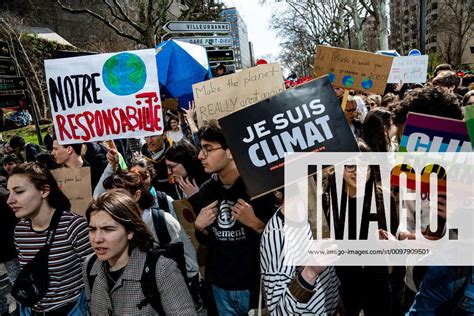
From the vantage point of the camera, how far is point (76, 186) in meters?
2.92

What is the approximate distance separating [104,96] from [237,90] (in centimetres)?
129

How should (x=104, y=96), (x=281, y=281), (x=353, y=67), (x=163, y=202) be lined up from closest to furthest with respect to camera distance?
(x=281, y=281), (x=163, y=202), (x=104, y=96), (x=353, y=67)

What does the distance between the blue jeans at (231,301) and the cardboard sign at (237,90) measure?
1180 millimetres

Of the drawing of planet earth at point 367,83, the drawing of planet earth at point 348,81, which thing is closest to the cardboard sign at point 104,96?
the drawing of planet earth at point 348,81

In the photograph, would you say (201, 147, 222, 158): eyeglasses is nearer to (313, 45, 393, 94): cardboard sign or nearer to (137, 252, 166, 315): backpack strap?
(137, 252, 166, 315): backpack strap

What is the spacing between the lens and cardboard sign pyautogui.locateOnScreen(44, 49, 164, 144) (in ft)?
10.8

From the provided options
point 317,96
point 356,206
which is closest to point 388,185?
point 356,206

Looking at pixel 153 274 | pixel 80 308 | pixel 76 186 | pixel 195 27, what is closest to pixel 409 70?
pixel 195 27

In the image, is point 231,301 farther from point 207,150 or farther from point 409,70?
point 409,70

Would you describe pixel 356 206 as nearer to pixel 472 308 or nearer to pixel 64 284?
pixel 472 308

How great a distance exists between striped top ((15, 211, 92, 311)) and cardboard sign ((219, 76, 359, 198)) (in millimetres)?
1213

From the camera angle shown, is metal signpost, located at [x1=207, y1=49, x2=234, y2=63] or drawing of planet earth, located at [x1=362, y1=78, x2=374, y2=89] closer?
drawing of planet earth, located at [x1=362, y1=78, x2=374, y2=89]

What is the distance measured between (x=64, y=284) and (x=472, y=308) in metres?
2.17

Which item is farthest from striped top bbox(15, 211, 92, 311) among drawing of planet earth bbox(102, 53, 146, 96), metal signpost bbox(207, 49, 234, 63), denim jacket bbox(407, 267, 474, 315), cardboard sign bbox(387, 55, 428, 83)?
cardboard sign bbox(387, 55, 428, 83)
